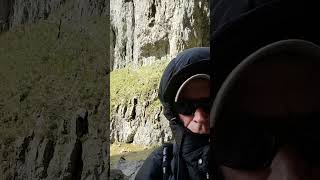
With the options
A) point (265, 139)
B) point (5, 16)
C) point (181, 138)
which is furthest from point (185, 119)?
point (5, 16)

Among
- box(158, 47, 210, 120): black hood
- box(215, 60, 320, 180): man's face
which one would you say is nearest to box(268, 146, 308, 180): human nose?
box(215, 60, 320, 180): man's face

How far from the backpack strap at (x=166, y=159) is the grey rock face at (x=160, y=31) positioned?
737cm

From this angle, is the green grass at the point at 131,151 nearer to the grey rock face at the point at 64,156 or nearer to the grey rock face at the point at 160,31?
the grey rock face at the point at 64,156

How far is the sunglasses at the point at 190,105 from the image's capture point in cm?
80

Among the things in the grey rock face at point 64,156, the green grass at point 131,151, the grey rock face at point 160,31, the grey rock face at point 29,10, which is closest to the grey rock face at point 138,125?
the green grass at point 131,151

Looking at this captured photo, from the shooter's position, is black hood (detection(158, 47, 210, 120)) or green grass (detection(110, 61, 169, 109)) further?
green grass (detection(110, 61, 169, 109))

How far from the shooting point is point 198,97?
0.80 m

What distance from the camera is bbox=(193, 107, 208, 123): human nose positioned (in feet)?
2.61

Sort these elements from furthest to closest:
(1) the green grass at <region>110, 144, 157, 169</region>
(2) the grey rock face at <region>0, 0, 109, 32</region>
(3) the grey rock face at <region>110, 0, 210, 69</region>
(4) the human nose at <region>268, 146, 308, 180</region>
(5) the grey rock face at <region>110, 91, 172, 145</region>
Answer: (2) the grey rock face at <region>0, 0, 109, 32</region> → (3) the grey rock face at <region>110, 0, 210, 69</region> → (5) the grey rock face at <region>110, 91, 172, 145</region> → (1) the green grass at <region>110, 144, 157, 169</region> → (4) the human nose at <region>268, 146, 308, 180</region>

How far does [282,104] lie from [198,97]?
1.26 ft

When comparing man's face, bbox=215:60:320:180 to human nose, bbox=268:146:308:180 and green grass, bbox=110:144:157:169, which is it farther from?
green grass, bbox=110:144:157:169

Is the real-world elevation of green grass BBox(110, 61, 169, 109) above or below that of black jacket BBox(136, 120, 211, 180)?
above

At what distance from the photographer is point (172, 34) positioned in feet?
30.0

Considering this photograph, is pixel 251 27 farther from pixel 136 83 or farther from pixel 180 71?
pixel 136 83
